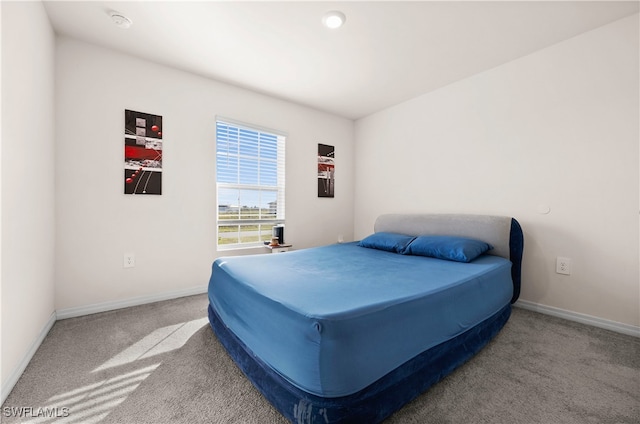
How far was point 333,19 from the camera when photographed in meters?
2.11

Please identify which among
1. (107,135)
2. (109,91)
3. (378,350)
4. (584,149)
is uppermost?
(109,91)

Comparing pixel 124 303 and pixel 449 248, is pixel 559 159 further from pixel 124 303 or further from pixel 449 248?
pixel 124 303

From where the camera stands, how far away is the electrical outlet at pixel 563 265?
2424mm

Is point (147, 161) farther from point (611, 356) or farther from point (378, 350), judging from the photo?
point (611, 356)

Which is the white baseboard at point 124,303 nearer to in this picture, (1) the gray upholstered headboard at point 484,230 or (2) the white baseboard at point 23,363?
(2) the white baseboard at point 23,363

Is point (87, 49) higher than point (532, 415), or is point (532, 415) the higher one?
point (87, 49)

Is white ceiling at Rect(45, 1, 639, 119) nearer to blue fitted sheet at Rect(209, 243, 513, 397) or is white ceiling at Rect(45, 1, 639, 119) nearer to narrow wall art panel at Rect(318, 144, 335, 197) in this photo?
narrow wall art panel at Rect(318, 144, 335, 197)

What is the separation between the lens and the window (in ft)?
10.8

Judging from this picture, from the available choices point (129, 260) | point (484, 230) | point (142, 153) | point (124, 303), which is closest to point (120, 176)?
point (142, 153)

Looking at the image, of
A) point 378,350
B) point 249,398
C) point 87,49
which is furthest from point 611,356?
point 87,49

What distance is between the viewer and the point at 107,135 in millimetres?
2541

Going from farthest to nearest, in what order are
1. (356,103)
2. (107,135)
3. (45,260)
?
(356,103) → (107,135) → (45,260)

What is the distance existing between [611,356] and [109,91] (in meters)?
4.63

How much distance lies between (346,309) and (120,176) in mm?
2647
